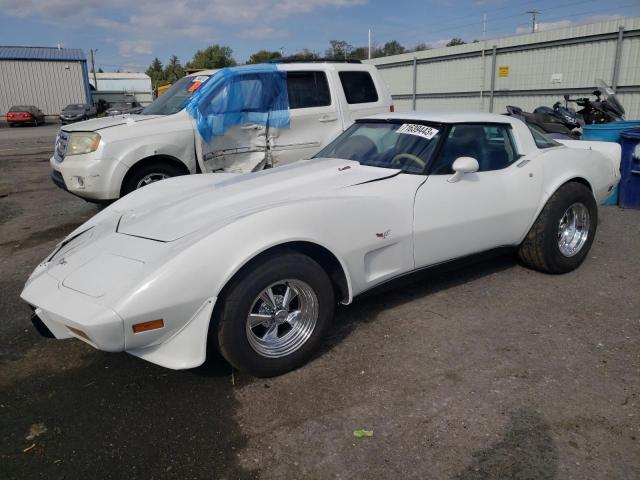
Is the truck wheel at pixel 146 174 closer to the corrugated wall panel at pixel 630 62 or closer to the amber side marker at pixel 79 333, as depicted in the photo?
the amber side marker at pixel 79 333

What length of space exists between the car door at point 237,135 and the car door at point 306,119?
0.75 feet

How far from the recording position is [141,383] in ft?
9.64

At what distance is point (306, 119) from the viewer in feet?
22.4

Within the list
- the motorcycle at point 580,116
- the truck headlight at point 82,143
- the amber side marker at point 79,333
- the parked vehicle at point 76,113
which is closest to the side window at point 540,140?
the amber side marker at point 79,333

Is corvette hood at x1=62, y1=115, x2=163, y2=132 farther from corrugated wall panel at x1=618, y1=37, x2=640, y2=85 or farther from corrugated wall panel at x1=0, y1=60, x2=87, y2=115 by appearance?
corrugated wall panel at x1=0, y1=60, x2=87, y2=115

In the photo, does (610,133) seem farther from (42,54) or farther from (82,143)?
(42,54)

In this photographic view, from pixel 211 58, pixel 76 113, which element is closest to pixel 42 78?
pixel 76 113

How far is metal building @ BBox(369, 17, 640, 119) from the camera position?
10.9 meters

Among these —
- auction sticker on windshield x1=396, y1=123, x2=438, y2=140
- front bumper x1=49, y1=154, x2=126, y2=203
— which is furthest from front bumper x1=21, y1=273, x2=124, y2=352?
front bumper x1=49, y1=154, x2=126, y2=203

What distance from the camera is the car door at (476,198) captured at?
11.5 feet

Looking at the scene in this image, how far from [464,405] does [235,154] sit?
4.70 m

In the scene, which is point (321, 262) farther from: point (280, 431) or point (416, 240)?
point (280, 431)

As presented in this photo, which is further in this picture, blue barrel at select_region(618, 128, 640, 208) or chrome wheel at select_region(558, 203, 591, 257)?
blue barrel at select_region(618, 128, 640, 208)

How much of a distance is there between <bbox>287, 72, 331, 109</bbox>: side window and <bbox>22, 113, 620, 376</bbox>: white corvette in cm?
267
